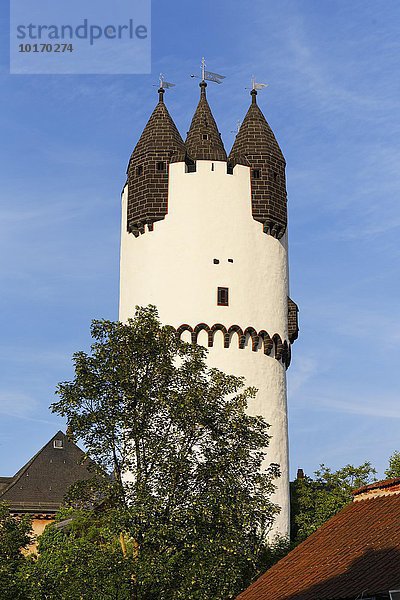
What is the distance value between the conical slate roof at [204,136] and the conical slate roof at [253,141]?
85 cm

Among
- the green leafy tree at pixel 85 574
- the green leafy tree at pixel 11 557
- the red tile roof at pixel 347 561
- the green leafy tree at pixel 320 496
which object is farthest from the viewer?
the green leafy tree at pixel 320 496

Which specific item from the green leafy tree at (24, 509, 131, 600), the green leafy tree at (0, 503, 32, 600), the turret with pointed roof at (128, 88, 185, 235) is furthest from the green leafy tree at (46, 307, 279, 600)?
the turret with pointed roof at (128, 88, 185, 235)

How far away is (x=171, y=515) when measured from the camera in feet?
95.1

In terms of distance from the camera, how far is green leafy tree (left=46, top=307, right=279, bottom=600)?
28.7m

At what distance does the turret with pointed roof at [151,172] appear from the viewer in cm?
5212

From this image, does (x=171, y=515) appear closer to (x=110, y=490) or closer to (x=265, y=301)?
(x=110, y=490)

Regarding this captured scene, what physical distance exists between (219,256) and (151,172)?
5.57m

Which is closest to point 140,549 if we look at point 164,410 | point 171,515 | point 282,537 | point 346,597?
point 171,515

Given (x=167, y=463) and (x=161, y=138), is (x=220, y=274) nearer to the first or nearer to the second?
(x=161, y=138)

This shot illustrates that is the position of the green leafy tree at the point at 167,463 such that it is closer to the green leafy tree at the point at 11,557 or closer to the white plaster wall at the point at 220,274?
the green leafy tree at the point at 11,557

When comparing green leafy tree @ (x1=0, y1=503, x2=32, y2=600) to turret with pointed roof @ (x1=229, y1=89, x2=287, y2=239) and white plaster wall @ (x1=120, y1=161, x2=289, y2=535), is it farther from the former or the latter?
turret with pointed roof @ (x1=229, y1=89, x2=287, y2=239)

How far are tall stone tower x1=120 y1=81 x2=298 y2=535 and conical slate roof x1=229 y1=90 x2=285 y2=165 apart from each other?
0.33ft

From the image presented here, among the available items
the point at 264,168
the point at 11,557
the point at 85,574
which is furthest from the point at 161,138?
the point at 85,574

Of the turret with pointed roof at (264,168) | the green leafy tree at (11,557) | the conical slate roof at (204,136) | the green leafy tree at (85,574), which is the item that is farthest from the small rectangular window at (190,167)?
the green leafy tree at (85,574)
